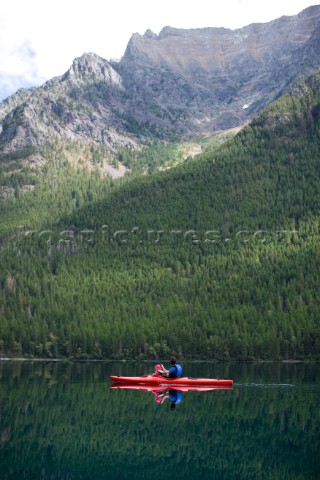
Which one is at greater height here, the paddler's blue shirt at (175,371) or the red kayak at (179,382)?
the paddler's blue shirt at (175,371)

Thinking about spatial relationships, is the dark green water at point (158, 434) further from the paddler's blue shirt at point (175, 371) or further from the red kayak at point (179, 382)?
the paddler's blue shirt at point (175, 371)

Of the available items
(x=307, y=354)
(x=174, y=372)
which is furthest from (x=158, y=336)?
(x=174, y=372)

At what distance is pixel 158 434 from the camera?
→ 71062 mm

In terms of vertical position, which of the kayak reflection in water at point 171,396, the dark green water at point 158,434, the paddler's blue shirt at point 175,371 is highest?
the paddler's blue shirt at point 175,371

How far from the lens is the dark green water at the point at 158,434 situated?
58.8 metres

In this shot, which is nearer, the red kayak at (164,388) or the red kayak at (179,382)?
the red kayak at (179,382)

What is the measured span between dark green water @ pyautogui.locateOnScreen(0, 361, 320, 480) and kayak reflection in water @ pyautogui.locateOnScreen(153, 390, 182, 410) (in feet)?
4.63

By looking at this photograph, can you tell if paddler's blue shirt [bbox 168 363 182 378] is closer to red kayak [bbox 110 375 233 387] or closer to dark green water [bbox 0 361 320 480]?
red kayak [bbox 110 375 233 387]

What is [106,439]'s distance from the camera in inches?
2721

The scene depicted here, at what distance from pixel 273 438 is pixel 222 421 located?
8692 millimetres

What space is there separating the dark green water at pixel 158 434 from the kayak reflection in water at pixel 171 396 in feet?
4.63

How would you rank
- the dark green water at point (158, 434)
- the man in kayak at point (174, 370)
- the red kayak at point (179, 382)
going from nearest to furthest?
the dark green water at point (158, 434), the man in kayak at point (174, 370), the red kayak at point (179, 382)

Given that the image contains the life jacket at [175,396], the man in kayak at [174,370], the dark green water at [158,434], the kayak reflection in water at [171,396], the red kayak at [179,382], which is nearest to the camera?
the dark green water at [158,434]

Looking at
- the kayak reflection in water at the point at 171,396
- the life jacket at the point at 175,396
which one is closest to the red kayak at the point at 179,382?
the life jacket at the point at 175,396
